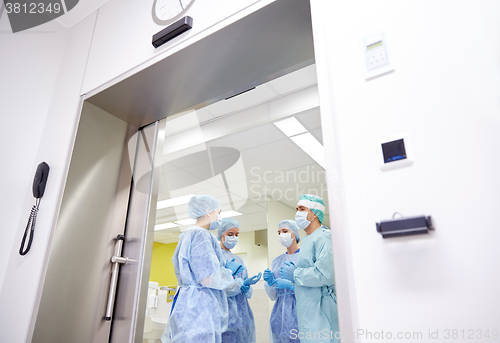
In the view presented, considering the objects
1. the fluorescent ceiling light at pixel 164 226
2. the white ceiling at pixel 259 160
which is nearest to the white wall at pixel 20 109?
the fluorescent ceiling light at pixel 164 226

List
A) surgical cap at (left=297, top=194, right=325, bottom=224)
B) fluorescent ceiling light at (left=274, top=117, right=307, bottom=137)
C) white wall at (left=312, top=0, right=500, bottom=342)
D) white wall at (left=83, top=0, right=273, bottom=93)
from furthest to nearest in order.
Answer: fluorescent ceiling light at (left=274, top=117, right=307, bottom=137), surgical cap at (left=297, top=194, right=325, bottom=224), white wall at (left=83, top=0, right=273, bottom=93), white wall at (left=312, top=0, right=500, bottom=342)

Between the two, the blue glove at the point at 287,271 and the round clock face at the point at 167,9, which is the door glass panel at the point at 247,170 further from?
the round clock face at the point at 167,9

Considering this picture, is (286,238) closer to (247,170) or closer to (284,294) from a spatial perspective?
(284,294)

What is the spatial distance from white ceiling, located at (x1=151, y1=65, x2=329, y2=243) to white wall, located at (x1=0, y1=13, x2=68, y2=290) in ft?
2.66

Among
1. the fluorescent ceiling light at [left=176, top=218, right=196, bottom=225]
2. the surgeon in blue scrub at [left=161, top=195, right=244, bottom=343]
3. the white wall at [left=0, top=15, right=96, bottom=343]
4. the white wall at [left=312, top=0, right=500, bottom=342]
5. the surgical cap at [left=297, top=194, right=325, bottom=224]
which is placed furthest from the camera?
the fluorescent ceiling light at [left=176, top=218, right=196, bottom=225]

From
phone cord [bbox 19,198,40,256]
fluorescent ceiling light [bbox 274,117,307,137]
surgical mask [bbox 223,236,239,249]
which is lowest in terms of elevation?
phone cord [bbox 19,198,40,256]

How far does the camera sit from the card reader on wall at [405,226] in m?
0.85

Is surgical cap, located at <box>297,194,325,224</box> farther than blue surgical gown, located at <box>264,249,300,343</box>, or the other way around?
surgical cap, located at <box>297,194,325,224</box>

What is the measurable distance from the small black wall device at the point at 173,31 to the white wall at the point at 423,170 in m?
0.83

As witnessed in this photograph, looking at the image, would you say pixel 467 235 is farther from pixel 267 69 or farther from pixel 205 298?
pixel 205 298

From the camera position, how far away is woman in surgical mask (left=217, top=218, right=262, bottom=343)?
2.24 meters

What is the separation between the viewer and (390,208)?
0.92 meters

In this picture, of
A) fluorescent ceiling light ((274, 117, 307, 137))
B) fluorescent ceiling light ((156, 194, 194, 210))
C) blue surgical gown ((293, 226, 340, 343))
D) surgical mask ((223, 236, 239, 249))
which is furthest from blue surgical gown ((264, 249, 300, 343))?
fluorescent ceiling light ((274, 117, 307, 137))

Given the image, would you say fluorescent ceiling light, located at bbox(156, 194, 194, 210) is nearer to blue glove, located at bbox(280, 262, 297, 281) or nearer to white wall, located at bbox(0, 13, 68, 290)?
white wall, located at bbox(0, 13, 68, 290)
